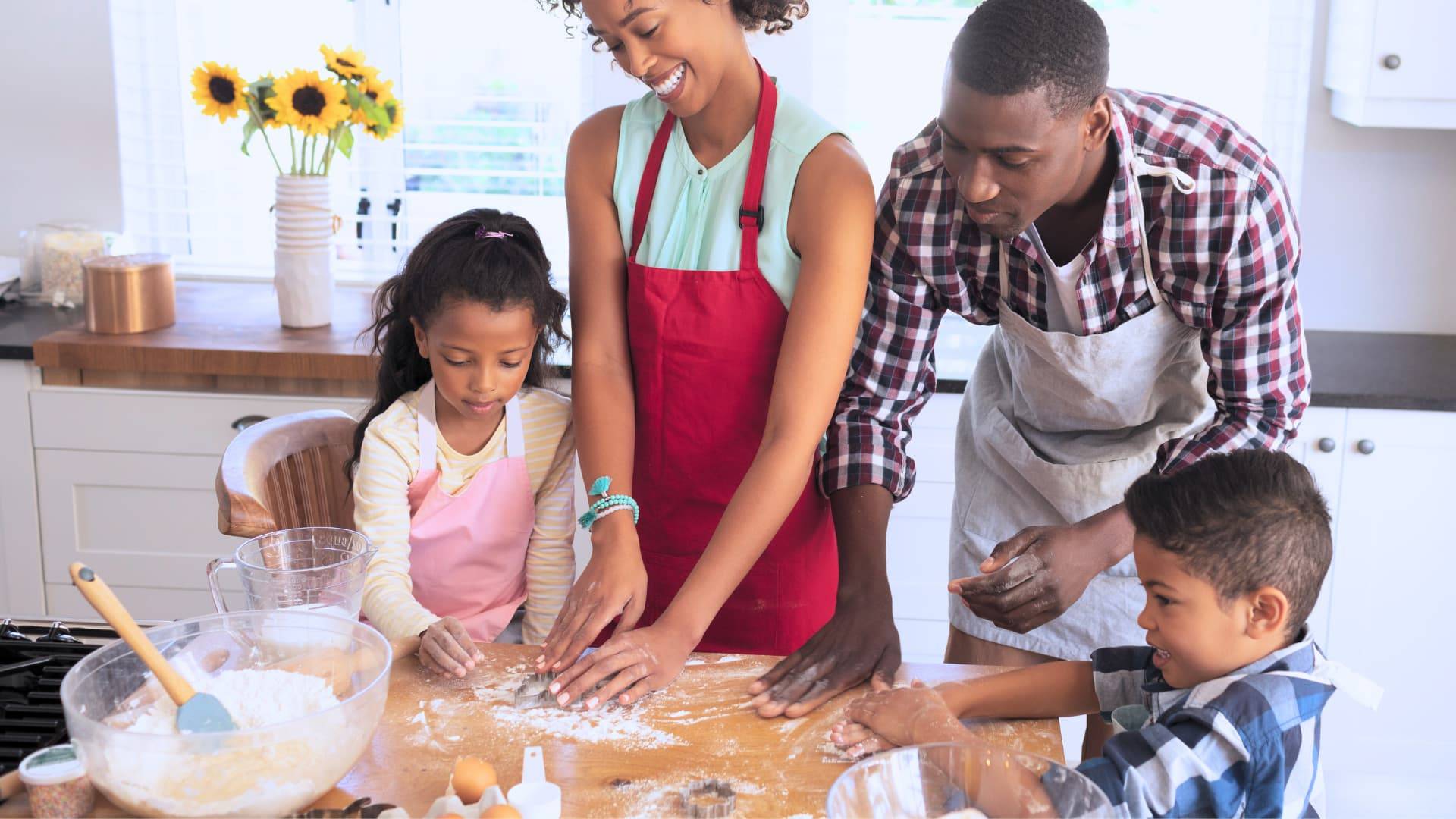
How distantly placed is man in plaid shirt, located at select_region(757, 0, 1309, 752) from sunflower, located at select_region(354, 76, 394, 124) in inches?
54.5

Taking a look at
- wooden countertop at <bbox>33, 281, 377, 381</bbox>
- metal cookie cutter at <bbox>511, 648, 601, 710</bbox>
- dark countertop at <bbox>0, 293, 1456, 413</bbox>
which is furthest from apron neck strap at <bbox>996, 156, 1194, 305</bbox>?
wooden countertop at <bbox>33, 281, 377, 381</bbox>

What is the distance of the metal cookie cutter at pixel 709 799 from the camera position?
985 millimetres

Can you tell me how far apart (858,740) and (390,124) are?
1.85 meters

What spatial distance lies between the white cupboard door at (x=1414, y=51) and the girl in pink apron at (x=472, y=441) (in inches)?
68.9

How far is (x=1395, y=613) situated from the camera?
7.87 ft

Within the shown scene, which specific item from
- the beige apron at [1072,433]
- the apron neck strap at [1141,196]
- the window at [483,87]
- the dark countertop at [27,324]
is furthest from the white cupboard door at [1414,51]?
the dark countertop at [27,324]

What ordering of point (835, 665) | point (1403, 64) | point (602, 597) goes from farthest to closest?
point (1403, 64)
point (602, 597)
point (835, 665)

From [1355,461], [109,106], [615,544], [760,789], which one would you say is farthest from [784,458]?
[109,106]

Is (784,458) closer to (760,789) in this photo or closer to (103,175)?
(760,789)

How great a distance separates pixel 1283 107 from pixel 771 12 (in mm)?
1736

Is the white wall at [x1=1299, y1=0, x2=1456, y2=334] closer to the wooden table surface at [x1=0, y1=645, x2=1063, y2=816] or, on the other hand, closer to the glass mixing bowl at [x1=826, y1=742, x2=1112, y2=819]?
the wooden table surface at [x1=0, y1=645, x2=1063, y2=816]

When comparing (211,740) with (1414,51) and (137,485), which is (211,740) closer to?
(137,485)

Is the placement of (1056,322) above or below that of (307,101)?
below

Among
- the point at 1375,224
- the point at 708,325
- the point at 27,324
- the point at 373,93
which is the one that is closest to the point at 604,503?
the point at 708,325
